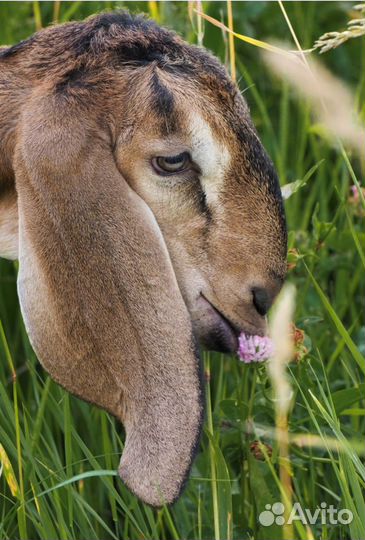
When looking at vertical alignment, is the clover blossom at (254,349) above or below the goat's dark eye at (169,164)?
below

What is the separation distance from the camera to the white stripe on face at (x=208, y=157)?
2.85 m

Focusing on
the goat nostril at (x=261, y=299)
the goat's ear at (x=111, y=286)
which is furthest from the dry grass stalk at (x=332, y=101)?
the goat's ear at (x=111, y=286)

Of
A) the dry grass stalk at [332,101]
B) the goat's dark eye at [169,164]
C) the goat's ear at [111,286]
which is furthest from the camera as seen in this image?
the dry grass stalk at [332,101]

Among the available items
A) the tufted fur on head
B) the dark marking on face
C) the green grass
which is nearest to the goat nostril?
the tufted fur on head

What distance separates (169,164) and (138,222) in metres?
0.20

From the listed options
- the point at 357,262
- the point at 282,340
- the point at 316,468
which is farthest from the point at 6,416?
the point at 357,262

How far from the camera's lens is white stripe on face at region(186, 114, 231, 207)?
2848mm

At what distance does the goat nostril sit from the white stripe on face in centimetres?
26

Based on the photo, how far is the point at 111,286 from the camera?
2777mm

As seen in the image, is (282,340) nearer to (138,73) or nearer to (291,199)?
(138,73)

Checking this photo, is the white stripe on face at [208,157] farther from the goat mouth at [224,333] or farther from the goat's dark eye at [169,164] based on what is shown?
the goat mouth at [224,333]

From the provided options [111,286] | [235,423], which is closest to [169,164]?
[111,286]

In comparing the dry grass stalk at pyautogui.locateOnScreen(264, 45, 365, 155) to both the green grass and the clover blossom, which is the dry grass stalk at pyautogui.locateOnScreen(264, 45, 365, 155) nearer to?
the green grass

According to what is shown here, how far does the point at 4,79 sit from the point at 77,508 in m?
1.21
